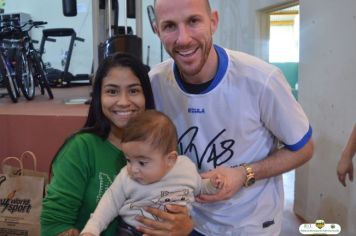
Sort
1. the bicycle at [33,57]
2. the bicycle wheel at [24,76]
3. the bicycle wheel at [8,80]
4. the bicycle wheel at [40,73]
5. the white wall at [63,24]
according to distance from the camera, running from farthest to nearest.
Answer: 1. the white wall at [63,24]
2. the bicycle wheel at [40,73]
3. the bicycle at [33,57]
4. the bicycle wheel at [24,76]
5. the bicycle wheel at [8,80]

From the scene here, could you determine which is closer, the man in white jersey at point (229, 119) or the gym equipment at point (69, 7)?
the man in white jersey at point (229, 119)

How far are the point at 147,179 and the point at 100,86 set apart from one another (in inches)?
14.4

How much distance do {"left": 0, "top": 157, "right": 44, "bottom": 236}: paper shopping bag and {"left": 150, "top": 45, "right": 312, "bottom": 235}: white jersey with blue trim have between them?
109cm

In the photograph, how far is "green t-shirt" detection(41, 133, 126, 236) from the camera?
1.23 metres

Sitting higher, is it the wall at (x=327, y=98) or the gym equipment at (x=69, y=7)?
the gym equipment at (x=69, y=7)

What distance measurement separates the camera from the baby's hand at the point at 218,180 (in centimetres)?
126

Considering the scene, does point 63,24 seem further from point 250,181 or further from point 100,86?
point 250,181

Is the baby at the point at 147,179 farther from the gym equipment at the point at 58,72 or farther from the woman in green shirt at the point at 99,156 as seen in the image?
the gym equipment at the point at 58,72

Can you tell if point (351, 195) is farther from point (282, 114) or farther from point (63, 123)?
point (63, 123)

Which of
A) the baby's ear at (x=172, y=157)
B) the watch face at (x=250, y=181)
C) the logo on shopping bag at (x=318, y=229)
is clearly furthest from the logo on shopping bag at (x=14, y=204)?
the logo on shopping bag at (x=318, y=229)

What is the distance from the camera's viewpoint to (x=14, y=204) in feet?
7.32

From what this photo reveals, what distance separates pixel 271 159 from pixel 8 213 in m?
1.57

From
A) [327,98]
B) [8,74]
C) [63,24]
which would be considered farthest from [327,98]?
[63,24]

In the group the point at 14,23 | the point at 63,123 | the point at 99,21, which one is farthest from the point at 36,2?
the point at 63,123
